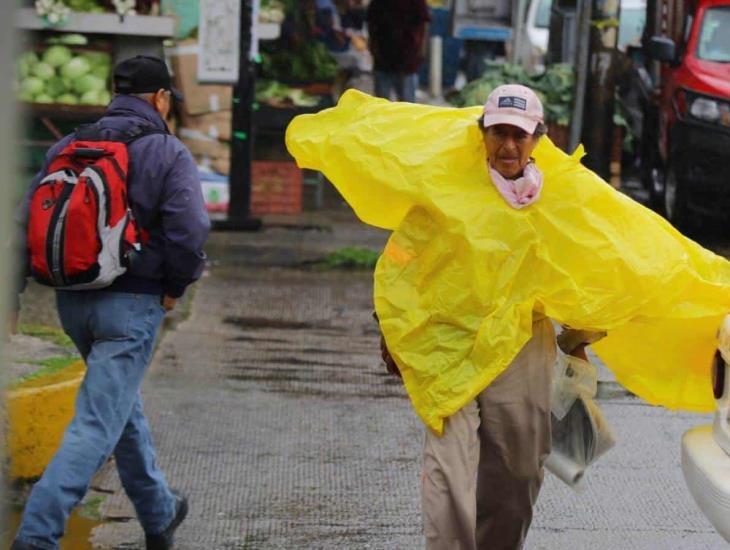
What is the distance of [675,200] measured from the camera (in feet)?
39.7

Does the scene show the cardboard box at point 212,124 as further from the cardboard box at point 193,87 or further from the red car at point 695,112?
the red car at point 695,112

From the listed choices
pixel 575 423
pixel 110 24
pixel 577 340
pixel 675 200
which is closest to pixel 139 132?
pixel 577 340

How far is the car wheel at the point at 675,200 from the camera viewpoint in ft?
39.2

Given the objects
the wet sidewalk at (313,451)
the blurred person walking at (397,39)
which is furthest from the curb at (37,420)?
the blurred person walking at (397,39)

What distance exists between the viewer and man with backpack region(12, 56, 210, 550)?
4.64m

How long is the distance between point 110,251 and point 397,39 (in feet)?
33.4

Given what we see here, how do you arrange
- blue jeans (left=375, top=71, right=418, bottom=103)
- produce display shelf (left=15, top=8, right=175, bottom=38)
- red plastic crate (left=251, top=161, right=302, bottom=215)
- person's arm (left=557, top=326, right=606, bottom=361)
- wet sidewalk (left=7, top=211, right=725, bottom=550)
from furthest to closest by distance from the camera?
blue jeans (left=375, top=71, right=418, bottom=103) → red plastic crate (left=251, top=161, right=302, bottom=215) → produce display shelf (left=15, top=8, right=175, bottom=38) → wet sidewalk (left=7, top=211, right=725, bottom=550) → person's arm (left=557, top=326, right=606, bottom=361)

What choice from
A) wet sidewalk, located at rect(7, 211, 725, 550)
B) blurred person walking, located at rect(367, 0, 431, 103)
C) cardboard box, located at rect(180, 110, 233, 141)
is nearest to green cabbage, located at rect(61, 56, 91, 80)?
cardboard box, located at rect(180, 110, 233, 141)

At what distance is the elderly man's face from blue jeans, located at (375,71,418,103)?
10.5 meters

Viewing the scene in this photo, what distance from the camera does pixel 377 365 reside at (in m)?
8.00

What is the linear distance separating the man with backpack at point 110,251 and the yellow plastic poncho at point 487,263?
62cm

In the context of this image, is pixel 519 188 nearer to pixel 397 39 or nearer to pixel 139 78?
pixel 139 78

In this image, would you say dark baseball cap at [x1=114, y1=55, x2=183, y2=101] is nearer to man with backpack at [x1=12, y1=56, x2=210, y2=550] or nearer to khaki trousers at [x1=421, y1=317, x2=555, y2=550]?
man with backpack at [x1=12, y1=56, x2=210, y2=550]

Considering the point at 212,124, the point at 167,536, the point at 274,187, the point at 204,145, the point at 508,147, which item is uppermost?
the point at 508,147
